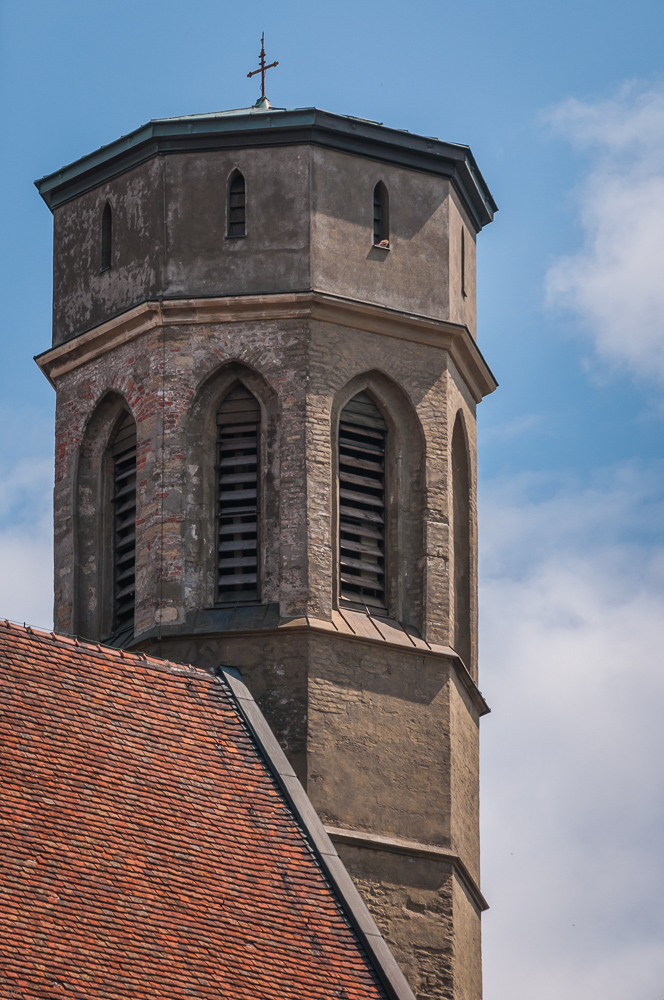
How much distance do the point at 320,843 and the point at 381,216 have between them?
8534mm

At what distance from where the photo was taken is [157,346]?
3092 centimetres

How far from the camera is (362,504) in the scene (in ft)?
100

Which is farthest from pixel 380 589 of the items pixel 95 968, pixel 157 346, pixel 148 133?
pixel 95 968

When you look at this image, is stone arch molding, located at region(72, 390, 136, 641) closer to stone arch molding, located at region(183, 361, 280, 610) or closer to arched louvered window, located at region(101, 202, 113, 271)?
stone arch molding, located at region(183, 361, 280, 610)

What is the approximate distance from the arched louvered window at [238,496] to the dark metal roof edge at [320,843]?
179 cm

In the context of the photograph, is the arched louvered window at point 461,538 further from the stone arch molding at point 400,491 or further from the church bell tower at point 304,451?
the stone arch molding at point 400,491

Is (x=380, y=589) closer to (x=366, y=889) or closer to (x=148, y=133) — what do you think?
(x=366, y=889)

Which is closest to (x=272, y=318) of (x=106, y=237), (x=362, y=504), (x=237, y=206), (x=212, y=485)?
(x=237, y=206)

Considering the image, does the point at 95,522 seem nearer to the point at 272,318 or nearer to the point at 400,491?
the point at 272,318

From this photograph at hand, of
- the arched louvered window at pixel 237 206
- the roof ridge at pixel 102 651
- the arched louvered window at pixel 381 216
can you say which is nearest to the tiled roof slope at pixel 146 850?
the roof ridge at pixel 102 651

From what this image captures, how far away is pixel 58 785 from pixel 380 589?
656cm

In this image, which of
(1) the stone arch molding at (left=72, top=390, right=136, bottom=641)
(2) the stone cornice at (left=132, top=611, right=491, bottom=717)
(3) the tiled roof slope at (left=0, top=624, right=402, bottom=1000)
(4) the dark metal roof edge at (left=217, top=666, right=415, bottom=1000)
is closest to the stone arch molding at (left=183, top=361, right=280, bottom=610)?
(2) the stone cornice at (left=132, top=611, right=491, bottom=717)

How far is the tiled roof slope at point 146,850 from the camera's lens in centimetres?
2308

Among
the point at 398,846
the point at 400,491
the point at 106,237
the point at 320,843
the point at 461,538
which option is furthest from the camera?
the point at 106,237
